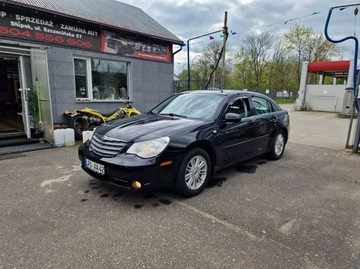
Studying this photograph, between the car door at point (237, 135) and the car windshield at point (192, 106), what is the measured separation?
241mm

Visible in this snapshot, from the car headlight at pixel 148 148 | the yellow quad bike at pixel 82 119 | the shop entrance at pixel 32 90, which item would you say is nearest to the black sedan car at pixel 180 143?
the car headlight at pixel 148 148

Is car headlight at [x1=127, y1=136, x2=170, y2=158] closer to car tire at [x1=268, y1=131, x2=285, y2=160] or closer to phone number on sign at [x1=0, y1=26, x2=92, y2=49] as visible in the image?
car tire at [x1=268, y1=131, x2=285, y2=160]

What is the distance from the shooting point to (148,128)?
3357mm

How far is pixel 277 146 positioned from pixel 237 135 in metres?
1.76

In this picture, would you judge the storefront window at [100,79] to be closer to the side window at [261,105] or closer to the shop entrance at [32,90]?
the shop entrance at [32,90]

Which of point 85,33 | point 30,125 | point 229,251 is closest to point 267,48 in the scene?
point 85,33

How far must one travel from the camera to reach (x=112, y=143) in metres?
3.17

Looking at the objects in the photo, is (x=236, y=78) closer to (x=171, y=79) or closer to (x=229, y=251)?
(x=171, y=79)

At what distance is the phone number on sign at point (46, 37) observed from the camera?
6066 mm

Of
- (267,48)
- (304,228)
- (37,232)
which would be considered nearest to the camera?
(37,232)

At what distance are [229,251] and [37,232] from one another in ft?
6.44

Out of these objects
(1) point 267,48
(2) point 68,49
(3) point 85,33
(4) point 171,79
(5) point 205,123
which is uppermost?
(1) point 267,48

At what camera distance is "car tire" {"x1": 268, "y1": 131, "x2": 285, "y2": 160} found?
5209mm

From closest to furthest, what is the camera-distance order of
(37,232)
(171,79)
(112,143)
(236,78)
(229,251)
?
(229,251)
(37,232)
(112,143)
(171,79)
(236,78)
